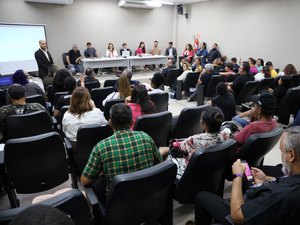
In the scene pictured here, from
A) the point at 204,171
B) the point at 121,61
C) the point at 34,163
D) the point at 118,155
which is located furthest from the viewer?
the point at 121,61

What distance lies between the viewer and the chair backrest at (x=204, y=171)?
1529 millimetres

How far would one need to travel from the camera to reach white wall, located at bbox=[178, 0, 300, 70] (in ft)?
23.0

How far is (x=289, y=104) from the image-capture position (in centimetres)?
382

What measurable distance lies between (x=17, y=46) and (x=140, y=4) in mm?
5254

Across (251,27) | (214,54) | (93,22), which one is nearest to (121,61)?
(93,22)

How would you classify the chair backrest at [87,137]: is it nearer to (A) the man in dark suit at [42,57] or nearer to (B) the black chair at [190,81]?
(B) the black chair at [190,81]

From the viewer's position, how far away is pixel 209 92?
5273 millimetres

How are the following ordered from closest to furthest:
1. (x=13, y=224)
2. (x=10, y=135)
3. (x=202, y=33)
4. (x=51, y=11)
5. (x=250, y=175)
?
(x=13, y=224), (x=250, y=175), (x=10, y=135), (x=51, y=11), (x=202, y=33)

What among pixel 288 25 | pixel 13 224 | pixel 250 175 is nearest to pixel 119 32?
pixel 288 25

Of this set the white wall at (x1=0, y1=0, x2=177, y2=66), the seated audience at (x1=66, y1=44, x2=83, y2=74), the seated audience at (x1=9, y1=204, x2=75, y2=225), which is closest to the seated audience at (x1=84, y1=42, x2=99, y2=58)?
the seated audience at (x1=66, y1=44, x2=83, y2=74)

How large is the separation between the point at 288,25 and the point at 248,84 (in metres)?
3.96

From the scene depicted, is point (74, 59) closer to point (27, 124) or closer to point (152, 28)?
point (152, 28)

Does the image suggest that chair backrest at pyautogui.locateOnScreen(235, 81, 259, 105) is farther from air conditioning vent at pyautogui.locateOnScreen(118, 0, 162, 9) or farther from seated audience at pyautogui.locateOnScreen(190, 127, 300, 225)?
air conditioning vent at pyautogui.locateOnScreen(118, 0, 162, 9)

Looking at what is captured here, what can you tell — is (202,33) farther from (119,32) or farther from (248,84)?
(248,84)
